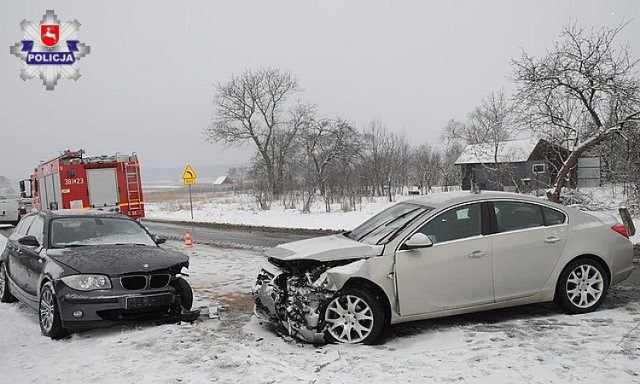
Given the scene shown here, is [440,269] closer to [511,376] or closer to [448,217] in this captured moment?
[448,217]

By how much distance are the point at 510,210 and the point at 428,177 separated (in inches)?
1837

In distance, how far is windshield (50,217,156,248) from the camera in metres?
7.31

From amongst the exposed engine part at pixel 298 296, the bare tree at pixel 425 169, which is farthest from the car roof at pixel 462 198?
the bare tree at pixel 425 169

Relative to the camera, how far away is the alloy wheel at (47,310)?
6172 millimetres

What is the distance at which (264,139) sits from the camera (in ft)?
180

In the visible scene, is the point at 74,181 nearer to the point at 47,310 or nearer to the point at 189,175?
the point at 189,175

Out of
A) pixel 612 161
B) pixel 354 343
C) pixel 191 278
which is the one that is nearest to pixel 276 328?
pixel 354 343

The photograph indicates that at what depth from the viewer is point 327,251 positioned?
580 centimetres

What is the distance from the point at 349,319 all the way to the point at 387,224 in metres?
1.43

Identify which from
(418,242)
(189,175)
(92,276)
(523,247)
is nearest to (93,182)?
(189,175)

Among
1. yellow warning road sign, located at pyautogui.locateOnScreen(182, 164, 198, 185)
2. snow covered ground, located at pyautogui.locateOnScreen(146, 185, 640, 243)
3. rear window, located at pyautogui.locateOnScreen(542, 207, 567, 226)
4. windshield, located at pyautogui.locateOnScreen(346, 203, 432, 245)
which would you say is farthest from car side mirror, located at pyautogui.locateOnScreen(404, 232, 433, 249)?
yellow warning road sign, located at pyautogui.locateOnScreen(182, 164, 198, 185)

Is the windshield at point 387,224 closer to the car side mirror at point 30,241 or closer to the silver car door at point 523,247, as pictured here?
the silver car door at point 523,247

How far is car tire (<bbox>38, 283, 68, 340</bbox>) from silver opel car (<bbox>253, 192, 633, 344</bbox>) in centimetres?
228

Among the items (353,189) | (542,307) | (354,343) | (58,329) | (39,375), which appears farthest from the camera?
(353,189)
